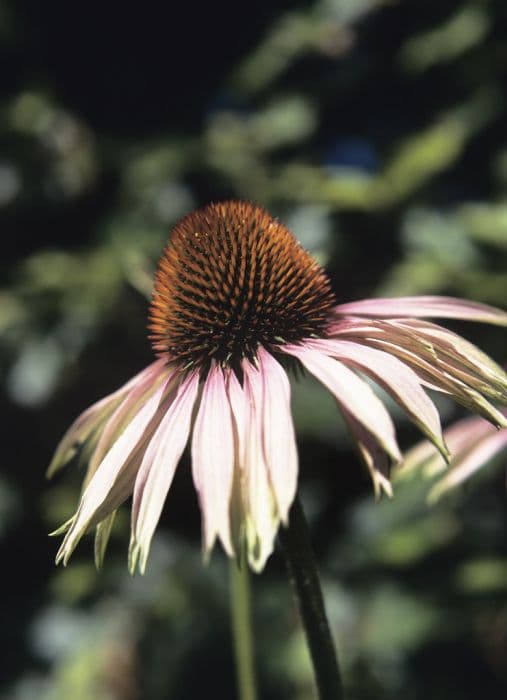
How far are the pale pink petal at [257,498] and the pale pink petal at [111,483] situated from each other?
6 cm

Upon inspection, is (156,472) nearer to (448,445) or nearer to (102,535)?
(102,535)

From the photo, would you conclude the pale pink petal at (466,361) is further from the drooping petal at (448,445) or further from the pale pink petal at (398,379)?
the drooping petal at (448,445)

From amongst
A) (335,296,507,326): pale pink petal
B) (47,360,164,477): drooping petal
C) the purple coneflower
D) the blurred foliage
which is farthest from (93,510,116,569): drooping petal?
the blurred foliage

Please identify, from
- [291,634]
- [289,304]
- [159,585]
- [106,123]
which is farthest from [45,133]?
[289,304]

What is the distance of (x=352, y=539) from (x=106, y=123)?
1.10 metres

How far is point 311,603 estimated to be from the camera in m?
0.43

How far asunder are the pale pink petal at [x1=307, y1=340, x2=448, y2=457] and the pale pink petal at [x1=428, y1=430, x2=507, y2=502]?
19 cm

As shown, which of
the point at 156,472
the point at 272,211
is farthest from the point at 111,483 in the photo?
the point at 272,211

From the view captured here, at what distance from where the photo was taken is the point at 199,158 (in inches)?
65.7

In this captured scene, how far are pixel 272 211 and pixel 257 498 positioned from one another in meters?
1.23

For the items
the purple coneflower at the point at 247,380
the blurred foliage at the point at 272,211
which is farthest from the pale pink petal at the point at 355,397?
the blurred foliage at the point at 272,211

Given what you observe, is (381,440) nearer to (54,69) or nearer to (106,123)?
(106,123)

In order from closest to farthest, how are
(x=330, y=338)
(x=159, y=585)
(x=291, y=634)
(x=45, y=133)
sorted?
(x=330, y=338), (x=291, y=634), (x=159, y=585), (x=45, y=133)

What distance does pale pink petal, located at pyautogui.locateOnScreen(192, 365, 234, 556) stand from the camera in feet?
1.25
